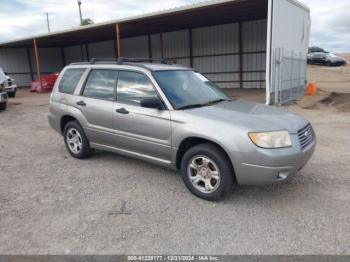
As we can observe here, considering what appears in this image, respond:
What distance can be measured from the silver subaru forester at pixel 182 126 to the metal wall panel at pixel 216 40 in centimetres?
1699

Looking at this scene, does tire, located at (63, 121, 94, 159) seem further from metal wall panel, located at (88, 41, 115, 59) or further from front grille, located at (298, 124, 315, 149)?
metal wall panel, located at (88, 41, 115, 59)

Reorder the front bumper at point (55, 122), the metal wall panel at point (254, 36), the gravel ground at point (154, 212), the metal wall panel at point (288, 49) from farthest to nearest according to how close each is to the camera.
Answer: the metal wall panel at point (254, 36), the metal wall panel at point (288, 49), the front bumper at point (55, 122), the gravel ground at point (154, 212)

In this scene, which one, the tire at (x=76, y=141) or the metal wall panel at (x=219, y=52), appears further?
the metal wall panel at (x=219, y=52)

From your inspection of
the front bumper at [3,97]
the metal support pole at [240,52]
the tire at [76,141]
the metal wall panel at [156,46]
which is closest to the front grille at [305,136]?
the tire at [76,141]

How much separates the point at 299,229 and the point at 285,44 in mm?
11418

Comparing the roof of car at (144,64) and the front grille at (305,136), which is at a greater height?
the roof of car at (144,64)

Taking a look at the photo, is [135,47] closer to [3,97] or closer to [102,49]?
[102,49]

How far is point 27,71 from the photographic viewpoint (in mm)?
31625

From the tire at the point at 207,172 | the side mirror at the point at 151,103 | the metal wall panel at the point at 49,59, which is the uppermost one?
the metal wall panel at the point at 49,59

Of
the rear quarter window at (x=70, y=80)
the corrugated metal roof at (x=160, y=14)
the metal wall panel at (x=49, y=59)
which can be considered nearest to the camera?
the rear quarter window at (x=70, y=80)

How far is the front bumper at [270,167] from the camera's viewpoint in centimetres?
366

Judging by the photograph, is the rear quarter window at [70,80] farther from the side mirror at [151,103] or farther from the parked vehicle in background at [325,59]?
the parked vehicle in background at [325,59]

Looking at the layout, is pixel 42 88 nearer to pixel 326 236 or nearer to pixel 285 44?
pixel 285 44

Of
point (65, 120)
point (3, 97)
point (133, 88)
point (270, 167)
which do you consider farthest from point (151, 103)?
point (3, 97)
